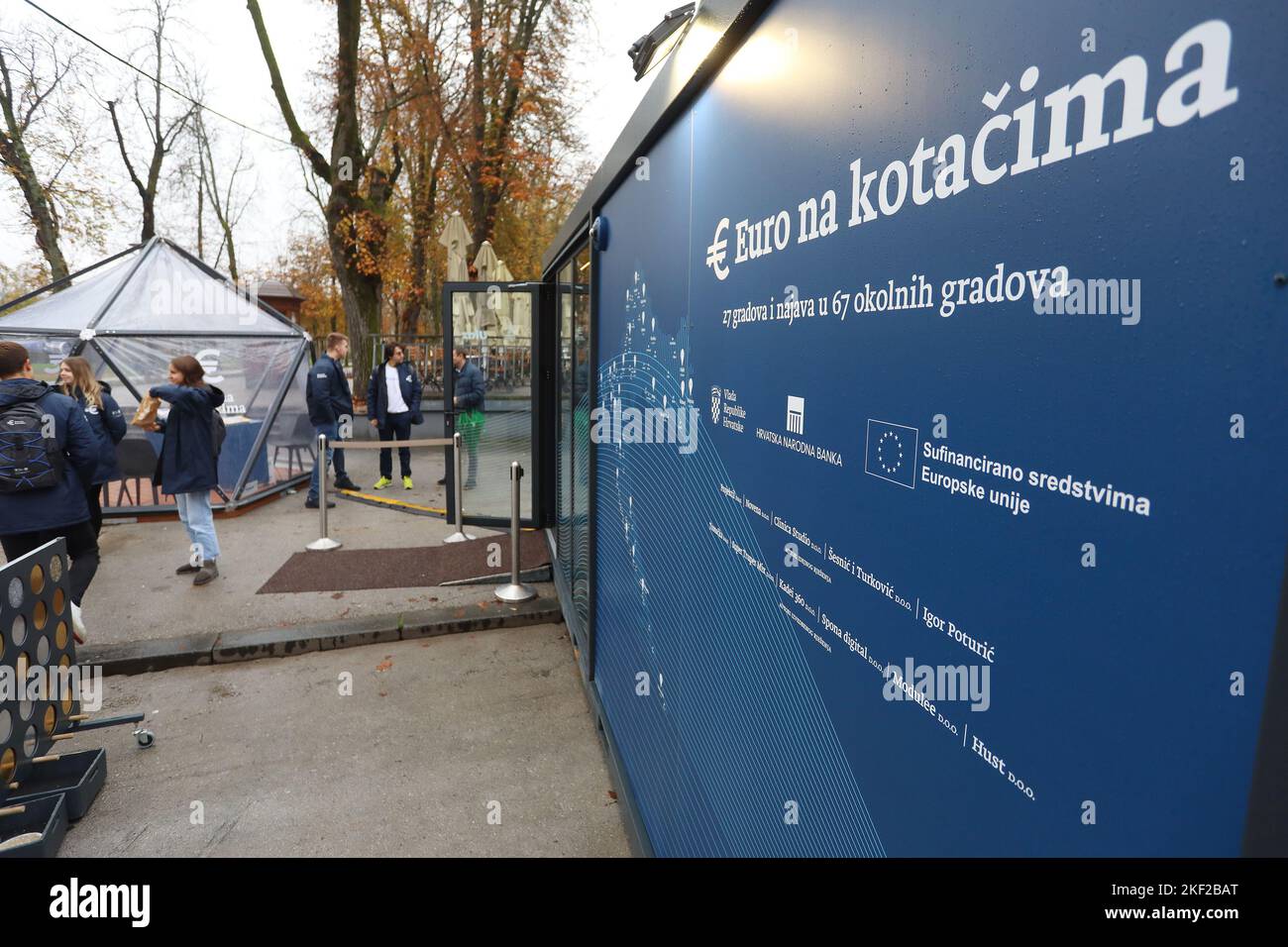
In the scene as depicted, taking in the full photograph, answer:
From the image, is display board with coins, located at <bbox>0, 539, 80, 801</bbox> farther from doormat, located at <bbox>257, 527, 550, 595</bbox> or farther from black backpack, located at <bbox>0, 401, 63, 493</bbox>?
doormat, located at <bbox>257, 527, 550, 595</bbox>

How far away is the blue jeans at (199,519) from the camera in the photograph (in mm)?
6605

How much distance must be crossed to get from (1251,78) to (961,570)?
589 mm

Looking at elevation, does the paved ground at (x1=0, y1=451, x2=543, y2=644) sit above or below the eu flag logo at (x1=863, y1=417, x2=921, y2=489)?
below

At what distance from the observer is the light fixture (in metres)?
3.29

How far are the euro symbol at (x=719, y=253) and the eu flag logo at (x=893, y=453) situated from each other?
862 millimetres

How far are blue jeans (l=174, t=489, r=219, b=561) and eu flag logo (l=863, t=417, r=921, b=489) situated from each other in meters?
6.64

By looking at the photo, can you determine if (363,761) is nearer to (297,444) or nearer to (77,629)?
(77,629)

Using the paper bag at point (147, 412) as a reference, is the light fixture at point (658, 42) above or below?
above

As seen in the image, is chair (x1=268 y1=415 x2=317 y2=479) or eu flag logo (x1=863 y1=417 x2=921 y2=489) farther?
chair (x1=268 y1=415 x2=317 y2=479)

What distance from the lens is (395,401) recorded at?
35.7 feet

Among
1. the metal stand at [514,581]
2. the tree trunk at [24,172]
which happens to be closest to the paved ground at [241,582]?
the metal stand at [514,581]

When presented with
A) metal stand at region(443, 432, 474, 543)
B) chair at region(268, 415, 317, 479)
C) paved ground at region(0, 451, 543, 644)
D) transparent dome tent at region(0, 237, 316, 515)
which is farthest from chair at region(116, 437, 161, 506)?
metal stand at region(443, 432, 474, 543)

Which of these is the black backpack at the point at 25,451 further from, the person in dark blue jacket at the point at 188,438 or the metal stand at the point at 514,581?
the metal stand at the point at 514,581
